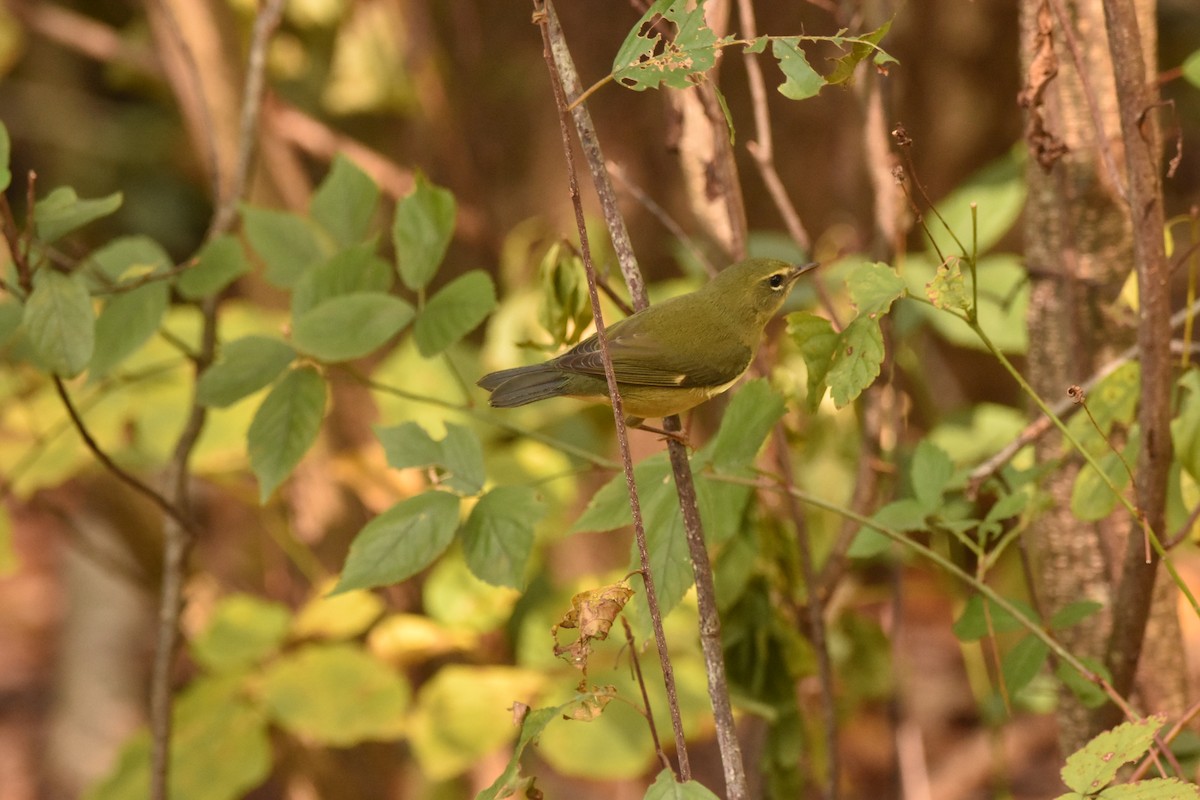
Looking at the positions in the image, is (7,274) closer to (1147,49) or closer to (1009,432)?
(1147,49)

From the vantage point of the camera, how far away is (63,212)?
156cm

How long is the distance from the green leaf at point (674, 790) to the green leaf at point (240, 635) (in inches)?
67.1

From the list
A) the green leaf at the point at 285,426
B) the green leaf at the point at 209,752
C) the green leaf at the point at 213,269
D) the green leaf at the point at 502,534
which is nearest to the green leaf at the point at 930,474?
the green leaf at the point at 502,534

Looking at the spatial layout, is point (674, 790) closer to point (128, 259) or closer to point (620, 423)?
point (620, 423)

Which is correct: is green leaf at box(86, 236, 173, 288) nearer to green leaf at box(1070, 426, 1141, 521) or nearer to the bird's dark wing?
the bird's dark wing

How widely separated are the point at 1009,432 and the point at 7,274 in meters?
2.02

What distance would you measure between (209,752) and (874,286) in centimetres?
190

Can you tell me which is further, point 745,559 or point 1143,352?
point 745,559

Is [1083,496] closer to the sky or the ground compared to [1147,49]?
closer to the ground

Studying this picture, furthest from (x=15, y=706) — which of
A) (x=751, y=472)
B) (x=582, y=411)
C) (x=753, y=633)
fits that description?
(x=751, y=472)

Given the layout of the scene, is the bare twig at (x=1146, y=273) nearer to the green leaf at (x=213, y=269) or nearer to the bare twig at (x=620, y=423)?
the bare twig at (x=620, y=423)

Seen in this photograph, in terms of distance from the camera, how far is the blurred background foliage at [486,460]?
2.44 meters

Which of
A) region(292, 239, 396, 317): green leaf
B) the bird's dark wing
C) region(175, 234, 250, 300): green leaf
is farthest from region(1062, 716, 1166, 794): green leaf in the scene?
region(175, 234, 250, 300): green leaf

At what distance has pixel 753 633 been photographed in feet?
6.50
